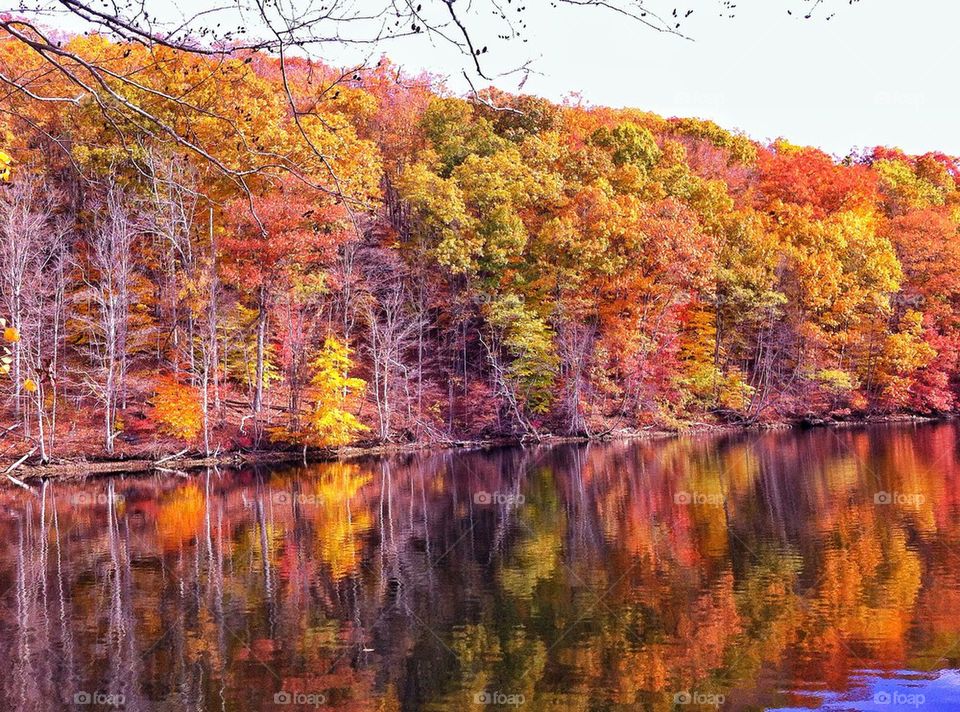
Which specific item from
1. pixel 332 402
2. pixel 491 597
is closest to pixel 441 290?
pixel 332 402

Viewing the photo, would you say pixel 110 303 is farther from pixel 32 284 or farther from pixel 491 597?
pixel 491 597

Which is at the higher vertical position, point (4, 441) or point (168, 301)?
point (168, 301)

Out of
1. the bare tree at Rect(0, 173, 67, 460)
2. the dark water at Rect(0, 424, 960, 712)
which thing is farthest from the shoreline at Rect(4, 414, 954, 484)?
the dark water at Rect(0, 424, 960, 712)

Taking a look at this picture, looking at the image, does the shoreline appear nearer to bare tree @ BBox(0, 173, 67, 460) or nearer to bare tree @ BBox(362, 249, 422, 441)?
bare tree @ BBox(0, 173, 67, 460)

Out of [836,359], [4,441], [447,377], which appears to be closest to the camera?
[4,441]

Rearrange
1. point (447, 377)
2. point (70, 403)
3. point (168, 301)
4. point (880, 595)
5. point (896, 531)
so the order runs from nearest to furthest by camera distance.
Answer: point (880, 595) < point (896, 531) < point (70, 403) < point (168, 301) < point (447, 377)

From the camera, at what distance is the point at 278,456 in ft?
107

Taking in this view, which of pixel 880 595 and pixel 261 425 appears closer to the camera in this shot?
pixel 880 595

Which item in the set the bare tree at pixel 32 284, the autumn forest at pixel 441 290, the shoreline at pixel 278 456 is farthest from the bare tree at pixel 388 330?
the bare tree at pixel 32 284

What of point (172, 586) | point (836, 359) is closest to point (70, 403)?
point (172, 586)

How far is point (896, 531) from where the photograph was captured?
1602 cm

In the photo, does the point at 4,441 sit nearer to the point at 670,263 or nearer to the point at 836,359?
the point at 670,263

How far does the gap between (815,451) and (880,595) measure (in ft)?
70.0

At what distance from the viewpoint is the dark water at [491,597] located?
880 cm
